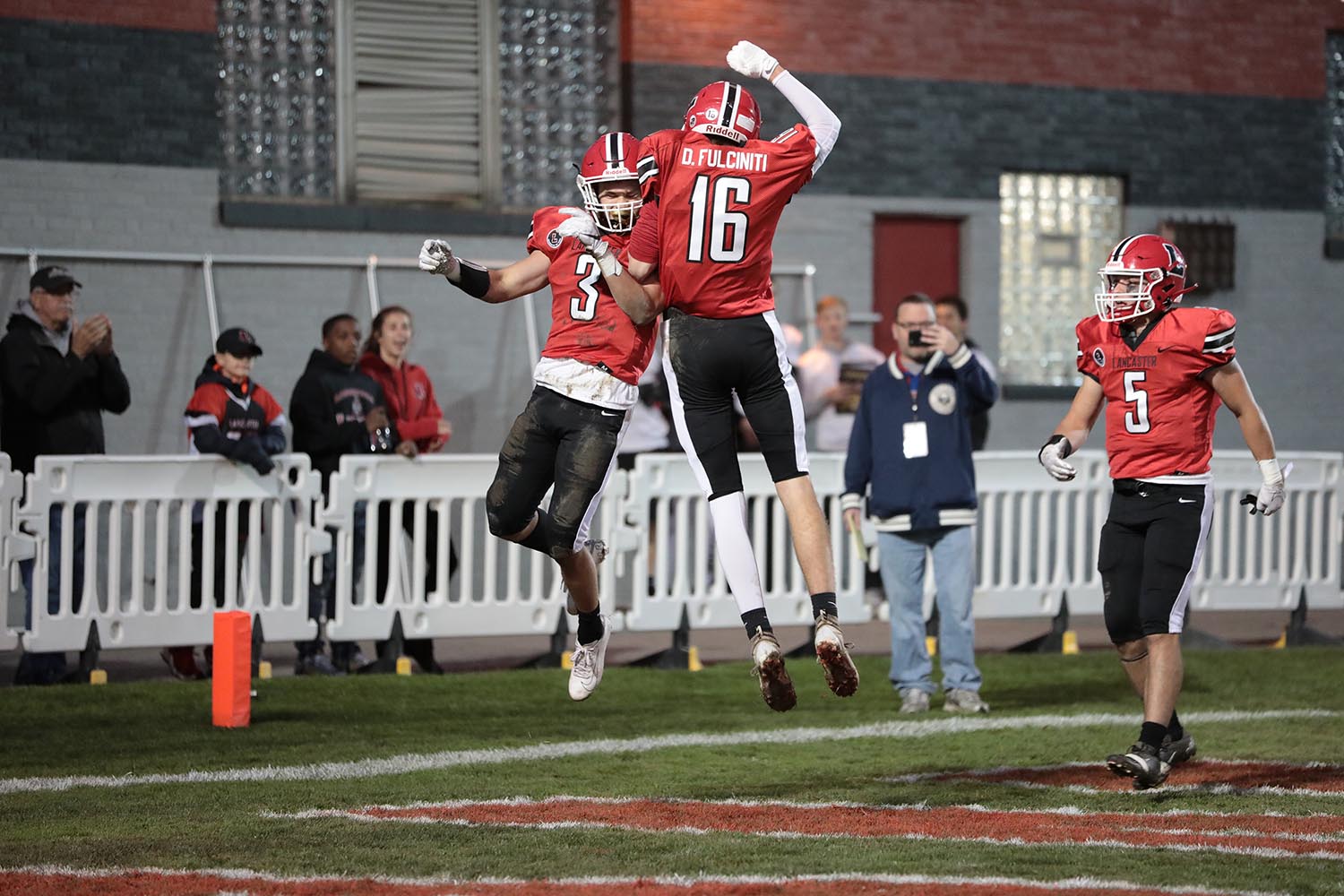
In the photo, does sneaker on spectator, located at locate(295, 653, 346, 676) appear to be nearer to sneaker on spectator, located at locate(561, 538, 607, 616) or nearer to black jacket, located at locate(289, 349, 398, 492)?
black jacket, located at locate(289, 349, 398, 492)

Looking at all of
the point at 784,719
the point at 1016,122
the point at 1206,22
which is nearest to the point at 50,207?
the point at 784,719

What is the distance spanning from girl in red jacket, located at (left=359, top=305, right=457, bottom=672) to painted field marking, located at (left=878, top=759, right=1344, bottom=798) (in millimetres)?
4270

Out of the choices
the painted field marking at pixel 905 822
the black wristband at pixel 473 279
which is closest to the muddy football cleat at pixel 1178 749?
the painted field marking at pixel 905 822

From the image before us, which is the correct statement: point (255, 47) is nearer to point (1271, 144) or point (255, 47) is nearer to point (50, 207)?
point (50, 207)

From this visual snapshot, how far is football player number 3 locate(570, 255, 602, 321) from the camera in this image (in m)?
7.65

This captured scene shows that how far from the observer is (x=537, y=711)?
9969 millimetres

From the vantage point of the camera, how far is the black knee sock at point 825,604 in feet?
22.6

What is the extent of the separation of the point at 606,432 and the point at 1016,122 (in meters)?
10.2

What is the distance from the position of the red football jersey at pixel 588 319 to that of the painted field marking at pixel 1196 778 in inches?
83.4

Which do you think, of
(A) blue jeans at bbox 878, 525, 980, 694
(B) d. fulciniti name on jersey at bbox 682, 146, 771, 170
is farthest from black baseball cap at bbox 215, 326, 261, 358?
(B) d. fulciniti name on jersey at bbox 682, 146, 771, 170

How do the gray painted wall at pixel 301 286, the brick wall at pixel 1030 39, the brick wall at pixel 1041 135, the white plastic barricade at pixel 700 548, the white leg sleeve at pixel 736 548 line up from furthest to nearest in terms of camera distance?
the brick wall at pixel 1041 135 → the brick wall at pixel 1030 39 → the gray painted wall at pixel 301 286 → the white plastic barricade at pixel 700 548 → the white leg sleeve at pixel 736 548

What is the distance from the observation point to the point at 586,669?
26.2 ft

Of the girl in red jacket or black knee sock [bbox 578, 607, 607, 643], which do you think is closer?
black knee sock [bbox 578, 607, 607, 643]

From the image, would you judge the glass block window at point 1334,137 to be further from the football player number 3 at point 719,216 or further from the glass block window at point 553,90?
the football player number 3 at point 719,216
